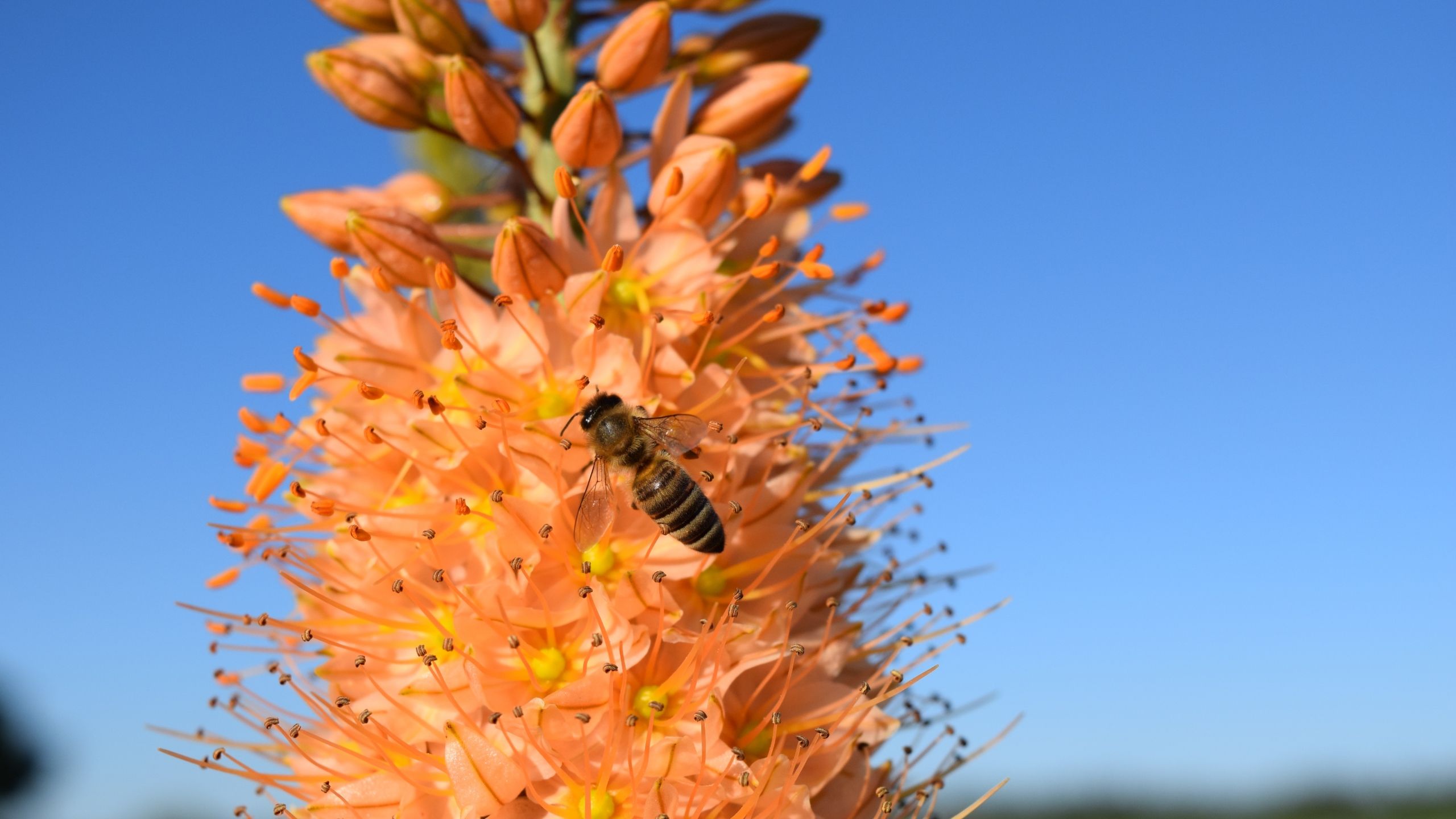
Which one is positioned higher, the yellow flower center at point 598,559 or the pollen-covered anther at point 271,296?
the pollen-covered anther at point 271,296

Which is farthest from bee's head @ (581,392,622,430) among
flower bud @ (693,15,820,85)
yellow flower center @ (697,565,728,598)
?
flower bud @ (693,15,820,85)

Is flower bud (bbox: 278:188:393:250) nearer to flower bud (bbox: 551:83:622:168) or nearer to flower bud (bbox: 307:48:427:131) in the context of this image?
flower bud (bbox: 307:48:427:131)

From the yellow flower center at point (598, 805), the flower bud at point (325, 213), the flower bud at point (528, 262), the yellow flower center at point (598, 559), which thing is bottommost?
the yellow flower center at point (598, 805)

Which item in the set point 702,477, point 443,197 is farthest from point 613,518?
point 443,197

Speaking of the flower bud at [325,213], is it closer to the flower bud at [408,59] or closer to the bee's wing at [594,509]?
the flower bud at [408,59]

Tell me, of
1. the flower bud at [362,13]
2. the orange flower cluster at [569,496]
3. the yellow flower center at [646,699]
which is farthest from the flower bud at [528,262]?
the flower bud at [362,13]

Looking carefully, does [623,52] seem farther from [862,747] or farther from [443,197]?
[862,747]
